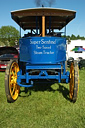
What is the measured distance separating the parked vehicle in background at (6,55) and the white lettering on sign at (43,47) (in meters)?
4.77

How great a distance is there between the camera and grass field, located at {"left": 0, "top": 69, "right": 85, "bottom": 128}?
2826mm

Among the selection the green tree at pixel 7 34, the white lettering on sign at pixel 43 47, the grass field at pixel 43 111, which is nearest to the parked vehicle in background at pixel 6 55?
the grass field at pixel 43 111

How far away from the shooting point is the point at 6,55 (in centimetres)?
883

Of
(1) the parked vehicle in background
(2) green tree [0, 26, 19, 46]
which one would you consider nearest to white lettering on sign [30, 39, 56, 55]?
(1) the parked vehicle in background

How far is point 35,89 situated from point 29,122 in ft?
6.92

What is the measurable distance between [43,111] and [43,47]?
5.49ft

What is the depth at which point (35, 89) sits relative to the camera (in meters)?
4.95

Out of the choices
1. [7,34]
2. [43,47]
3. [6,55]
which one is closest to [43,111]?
[43,47]

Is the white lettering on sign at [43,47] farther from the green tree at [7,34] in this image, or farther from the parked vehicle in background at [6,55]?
the green tree at [7,34]

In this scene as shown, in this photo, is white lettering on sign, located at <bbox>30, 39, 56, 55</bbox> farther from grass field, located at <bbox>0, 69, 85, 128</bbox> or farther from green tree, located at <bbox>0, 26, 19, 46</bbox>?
green tree, located at <bbox>0, 26, 19, 46</bbox>

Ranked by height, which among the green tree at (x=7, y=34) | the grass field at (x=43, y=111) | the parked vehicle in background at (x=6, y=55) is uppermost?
the green tree at (x=7, y=34)

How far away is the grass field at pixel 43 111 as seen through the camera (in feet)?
9.27

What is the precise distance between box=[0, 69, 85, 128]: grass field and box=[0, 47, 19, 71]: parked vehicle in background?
13.4 ft

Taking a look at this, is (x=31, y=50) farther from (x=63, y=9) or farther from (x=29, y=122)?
(x=29, y=122)
